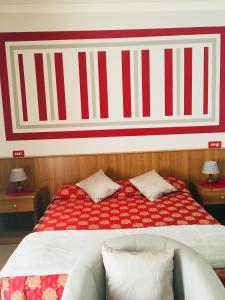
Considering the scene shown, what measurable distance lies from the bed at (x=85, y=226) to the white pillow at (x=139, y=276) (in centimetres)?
37

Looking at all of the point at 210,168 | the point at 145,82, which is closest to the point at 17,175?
the point at 145,82

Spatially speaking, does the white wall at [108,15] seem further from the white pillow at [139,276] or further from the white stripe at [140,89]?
the white pillow at [139,276]

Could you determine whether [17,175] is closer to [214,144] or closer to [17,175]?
[17,175]

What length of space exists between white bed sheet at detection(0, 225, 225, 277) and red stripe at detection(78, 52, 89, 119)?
160cm

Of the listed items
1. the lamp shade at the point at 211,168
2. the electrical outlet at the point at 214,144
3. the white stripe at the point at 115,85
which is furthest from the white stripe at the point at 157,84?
the lamp shade at the point at 211,168

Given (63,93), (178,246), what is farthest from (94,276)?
(63,93)

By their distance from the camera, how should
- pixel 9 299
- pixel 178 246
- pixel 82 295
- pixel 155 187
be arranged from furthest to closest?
Result: pixel 155 187 → pixel 9 299 → pixel 178 246 → pixel 82 295

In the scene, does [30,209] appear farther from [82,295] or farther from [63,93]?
[82,295]

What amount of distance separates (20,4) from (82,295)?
10.0 feet

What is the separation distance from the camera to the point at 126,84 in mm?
3574

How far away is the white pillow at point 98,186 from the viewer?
10.5 feet

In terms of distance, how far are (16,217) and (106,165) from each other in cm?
128

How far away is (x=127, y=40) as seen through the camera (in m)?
3.47

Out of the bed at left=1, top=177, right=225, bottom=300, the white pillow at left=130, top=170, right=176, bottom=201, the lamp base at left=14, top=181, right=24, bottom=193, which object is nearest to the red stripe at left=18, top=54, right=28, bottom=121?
the lamp base at left=14, top=181, right=24, bottom=193
